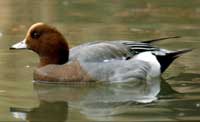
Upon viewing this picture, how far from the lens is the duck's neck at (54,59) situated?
34.5ft

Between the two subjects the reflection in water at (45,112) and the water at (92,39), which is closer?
the reflection in water at (45,112)

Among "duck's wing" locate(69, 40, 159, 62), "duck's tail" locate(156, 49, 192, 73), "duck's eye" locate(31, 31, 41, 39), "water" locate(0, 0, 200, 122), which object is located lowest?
"water" locate(0, 0, 200, 122)

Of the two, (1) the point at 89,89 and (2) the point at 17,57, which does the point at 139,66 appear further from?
(2) the point at 17,57

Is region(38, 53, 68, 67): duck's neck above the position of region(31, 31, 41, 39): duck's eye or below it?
below

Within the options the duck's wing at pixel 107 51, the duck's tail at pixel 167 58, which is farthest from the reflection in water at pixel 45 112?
the duck's tail at pixel 167 58

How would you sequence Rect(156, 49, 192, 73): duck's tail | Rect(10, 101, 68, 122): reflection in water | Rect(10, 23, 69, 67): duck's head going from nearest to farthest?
Rect(10, 101, 68, 122): reflection in water, Rect(10, 23, 69, 67): duck's head, Rect(156, 49, 192, 73): duck's tail

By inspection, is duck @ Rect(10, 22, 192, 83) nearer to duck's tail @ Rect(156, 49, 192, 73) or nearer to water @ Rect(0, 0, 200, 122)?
duck's tail @ Rect(156, 49, 192, 73)

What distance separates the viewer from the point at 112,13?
1596 cm

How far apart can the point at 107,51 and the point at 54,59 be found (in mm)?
756

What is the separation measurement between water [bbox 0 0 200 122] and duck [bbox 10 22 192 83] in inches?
6.1

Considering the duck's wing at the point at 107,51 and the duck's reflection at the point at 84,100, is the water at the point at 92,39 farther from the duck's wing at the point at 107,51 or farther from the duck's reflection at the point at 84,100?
the duck's wing at the point at 107,51

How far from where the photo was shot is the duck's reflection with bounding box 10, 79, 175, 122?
8477 mm

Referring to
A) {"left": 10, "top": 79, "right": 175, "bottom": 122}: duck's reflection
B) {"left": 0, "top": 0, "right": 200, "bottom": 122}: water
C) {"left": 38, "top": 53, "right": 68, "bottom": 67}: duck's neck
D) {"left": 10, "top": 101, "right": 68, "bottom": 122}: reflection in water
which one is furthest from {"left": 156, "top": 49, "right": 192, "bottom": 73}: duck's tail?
{"left": 10, "top": 101, "right": 68, "bottom": 122}: reflection in water

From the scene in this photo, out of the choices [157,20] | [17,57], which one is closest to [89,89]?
[17,57]
